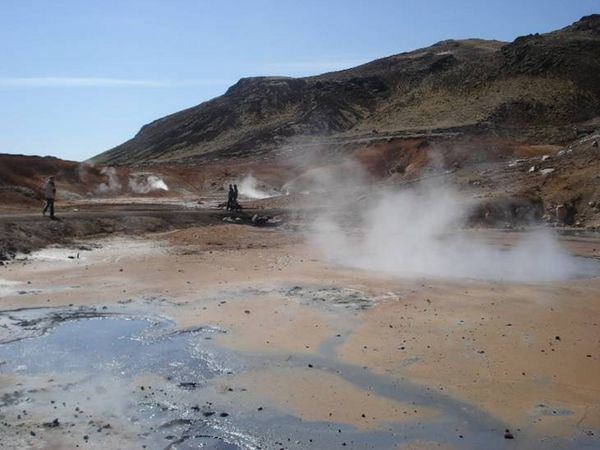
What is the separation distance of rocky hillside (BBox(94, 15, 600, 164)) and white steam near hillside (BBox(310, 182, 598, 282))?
25391mm

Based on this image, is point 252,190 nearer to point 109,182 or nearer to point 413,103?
point 109,182

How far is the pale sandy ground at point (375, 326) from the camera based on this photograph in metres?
8.03

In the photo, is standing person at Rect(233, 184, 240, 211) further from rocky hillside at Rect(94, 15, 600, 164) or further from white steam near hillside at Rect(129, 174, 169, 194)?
rocky hillside at Rect(94, 15, 600, 164)

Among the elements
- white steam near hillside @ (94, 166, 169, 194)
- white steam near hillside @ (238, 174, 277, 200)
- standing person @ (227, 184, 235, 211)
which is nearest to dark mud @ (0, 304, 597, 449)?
standing person @ (227, 184, 235, 211)

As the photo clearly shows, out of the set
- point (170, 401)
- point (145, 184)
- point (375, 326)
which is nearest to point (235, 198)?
point (145, 184)

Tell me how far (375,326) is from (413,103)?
221ft

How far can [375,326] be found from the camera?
11359 mm

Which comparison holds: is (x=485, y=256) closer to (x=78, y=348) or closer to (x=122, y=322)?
(x=122, y=322)

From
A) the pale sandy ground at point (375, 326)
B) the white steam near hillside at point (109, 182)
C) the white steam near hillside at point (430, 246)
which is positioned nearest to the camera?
the pale sandy ground at point (375, 326)

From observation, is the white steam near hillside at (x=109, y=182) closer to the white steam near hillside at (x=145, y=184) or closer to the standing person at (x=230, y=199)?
the white steam near hillside at (x=145, y=184)

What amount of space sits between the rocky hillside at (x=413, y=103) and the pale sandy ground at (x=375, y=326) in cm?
3941

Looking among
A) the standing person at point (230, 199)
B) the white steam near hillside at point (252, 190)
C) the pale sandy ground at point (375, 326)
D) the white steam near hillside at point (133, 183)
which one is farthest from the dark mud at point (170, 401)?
the white steam near hillside at point (133, 183)

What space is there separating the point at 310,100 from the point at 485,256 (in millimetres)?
69497

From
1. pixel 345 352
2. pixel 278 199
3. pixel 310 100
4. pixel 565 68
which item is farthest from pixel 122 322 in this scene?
pixel 310 100
